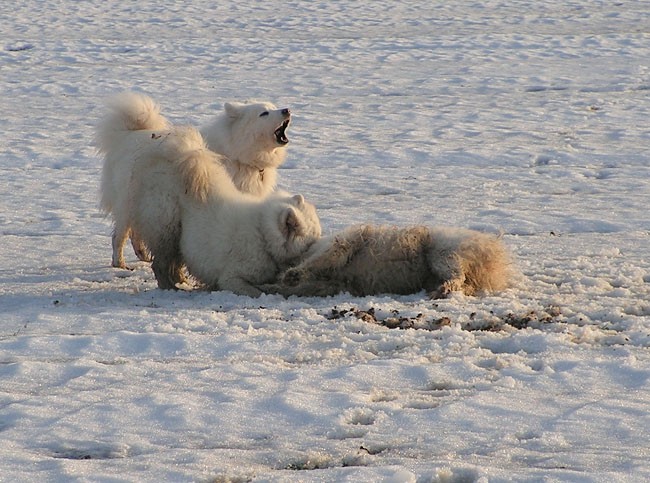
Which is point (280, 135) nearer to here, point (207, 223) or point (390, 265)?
point (207, 223)

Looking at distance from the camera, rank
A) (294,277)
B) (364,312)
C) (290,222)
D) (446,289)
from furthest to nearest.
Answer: (290,222) → (294,277) → (446,289) → (364,312)

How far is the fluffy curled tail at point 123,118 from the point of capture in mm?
8281

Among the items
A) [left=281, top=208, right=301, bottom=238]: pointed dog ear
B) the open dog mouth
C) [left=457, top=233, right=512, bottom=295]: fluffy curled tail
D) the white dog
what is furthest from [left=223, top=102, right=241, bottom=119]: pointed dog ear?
[left=457, top=233, right=512, bottom=295]: fluffy curled tail

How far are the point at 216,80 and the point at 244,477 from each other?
49.3 ft

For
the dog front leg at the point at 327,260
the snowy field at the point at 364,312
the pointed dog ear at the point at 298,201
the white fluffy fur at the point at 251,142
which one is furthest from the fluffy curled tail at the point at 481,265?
the white fluffy fur at the point at 251,142

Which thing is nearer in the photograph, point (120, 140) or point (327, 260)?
point (327, 260)

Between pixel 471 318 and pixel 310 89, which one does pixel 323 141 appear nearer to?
pixel 310 89

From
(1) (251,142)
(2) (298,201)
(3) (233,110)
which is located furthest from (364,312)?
(3) (233,110)

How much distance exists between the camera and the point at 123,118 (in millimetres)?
8297

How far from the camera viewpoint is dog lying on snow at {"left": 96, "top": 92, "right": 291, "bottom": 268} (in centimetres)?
813

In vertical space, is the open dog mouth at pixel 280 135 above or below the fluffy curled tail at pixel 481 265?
above

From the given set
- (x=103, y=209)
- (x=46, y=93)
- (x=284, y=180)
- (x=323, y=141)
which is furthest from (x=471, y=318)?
(x=46, y=93)

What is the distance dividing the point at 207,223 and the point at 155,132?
1.05 m

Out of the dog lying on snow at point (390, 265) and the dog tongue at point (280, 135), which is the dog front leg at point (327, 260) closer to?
the dog lying on snow at point (390, 265)
